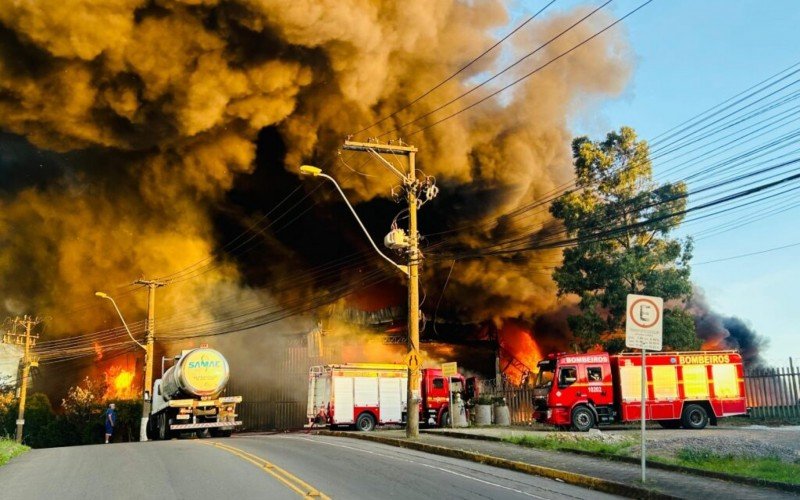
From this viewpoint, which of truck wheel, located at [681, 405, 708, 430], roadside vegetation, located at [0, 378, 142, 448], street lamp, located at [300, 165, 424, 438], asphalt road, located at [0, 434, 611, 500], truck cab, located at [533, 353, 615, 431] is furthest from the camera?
roadside vegetation, located at [0, 378, 142, 448]

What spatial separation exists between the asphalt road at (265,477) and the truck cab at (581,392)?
7.79 meters

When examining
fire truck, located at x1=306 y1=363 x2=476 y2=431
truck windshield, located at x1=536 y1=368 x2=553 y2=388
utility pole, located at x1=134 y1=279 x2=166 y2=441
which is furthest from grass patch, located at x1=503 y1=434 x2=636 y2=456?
utility pole, located at x1=134 y1=279 x2=166 y2=441

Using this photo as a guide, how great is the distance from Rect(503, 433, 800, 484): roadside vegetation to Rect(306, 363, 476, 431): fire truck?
9722mm

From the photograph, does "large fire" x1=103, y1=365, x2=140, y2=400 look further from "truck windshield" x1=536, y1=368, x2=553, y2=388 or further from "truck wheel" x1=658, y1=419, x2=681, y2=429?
"truck wheel" x1=658, y1=419, x2=681, y2=429

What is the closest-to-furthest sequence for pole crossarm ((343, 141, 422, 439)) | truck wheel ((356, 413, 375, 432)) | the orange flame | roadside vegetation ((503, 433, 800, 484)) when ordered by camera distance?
roadside vegetation ((503, 433, 800, 484)) → pole crossarm ((343, 141, 422, 439)) → truck wheel ((356, 413, 375, 432)) → the orange flame

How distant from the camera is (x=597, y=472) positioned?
10289 millimetres

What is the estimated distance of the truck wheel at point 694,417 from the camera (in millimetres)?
20188

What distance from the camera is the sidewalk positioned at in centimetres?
826

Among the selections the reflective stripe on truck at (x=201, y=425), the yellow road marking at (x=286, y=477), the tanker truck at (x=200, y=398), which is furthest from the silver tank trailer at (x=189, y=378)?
the yellow road marking at (x=286, y=477)

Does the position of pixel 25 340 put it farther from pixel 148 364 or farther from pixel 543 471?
pixel 543 471

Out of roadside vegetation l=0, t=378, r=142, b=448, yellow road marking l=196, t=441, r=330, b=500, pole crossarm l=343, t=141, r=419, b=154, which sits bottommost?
roadside vegetation l=0, t=378, r=142, b=448

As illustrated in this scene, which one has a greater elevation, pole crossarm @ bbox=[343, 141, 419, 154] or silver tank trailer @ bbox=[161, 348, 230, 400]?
pole crossarm @ bbox=[343, 141, 419, 154]

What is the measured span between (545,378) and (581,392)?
1.45 meters

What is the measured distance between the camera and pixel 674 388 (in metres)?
20.3
